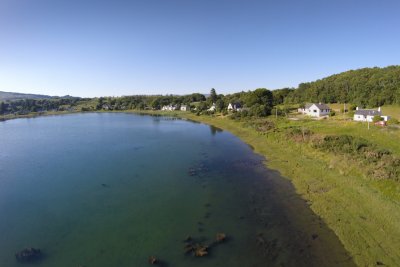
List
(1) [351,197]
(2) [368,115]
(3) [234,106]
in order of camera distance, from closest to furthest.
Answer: (1) [351,197] < (2) [368,115] < (3) [234,106]

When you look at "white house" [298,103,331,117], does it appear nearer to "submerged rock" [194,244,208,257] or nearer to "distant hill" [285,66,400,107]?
"distant hill" [285,66,400,107]

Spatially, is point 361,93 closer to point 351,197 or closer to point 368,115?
point 368,115

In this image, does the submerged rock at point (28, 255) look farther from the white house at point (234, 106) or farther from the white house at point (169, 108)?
the white house at point (169, 108)

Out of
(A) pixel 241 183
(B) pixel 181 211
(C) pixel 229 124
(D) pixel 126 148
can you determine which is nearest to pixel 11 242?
(B) pixel 181 211

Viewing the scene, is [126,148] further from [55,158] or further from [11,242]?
[11,242]

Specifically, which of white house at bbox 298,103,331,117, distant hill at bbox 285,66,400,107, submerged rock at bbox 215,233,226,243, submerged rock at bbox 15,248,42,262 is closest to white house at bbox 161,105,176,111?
distant hill at bbox 285,66,400,107

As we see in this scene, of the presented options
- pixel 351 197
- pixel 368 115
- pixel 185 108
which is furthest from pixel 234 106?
pixel 351 197
